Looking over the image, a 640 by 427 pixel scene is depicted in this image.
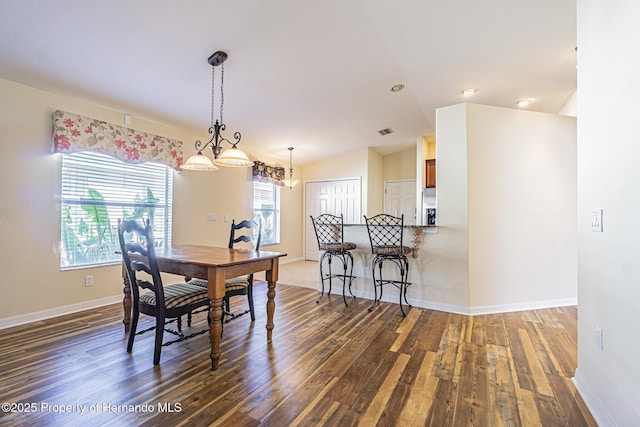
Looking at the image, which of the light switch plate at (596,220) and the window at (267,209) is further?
the window at (267,209)

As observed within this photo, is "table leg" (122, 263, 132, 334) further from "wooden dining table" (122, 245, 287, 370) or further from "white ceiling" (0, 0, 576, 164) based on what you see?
"white ceiling" (0, 0, 576, 164)

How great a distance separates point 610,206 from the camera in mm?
1459

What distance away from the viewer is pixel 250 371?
1.99 m

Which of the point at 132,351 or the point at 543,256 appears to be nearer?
the point at 132,351

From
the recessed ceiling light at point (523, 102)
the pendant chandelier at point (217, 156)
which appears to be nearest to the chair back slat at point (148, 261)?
the pendant chandelier at point (217, 156)

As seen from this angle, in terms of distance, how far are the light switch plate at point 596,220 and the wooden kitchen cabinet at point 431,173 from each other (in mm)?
4198

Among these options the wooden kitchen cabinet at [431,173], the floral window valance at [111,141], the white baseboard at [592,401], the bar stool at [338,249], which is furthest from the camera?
the wooden kitchen cabinet at [431,173]

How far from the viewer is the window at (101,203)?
3174 millimetres

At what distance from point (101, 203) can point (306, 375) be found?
10.5 feet

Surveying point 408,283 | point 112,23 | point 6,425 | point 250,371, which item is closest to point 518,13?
point 408,283

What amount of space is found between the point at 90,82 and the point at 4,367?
2.58m

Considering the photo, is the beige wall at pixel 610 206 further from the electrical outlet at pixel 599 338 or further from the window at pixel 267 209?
the window at pixel 267 209

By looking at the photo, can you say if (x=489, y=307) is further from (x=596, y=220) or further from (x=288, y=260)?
(x=288, y=260)

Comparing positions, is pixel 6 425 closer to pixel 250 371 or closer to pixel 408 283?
pixel 250 371
